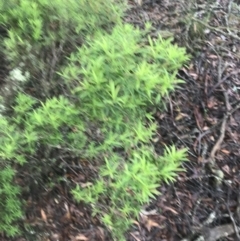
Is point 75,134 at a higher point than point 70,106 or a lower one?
lower

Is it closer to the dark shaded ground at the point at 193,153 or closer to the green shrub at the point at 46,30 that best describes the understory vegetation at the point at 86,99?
the green shrub at the point at 46,30

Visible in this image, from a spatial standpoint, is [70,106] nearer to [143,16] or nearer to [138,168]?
[138,168]

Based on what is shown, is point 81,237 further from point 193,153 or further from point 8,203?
point 193,153

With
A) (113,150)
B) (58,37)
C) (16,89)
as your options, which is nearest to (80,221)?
(113,150)

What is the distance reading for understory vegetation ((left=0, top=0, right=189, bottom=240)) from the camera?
1.72 meters

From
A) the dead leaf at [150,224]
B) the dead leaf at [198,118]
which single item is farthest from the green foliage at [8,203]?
the dead leaf at [198,118]

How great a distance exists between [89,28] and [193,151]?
106 centimetres

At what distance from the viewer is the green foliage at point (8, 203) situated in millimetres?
2074

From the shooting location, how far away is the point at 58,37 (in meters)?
2.07

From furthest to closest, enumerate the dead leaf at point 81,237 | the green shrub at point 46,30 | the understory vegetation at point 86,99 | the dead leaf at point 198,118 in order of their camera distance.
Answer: the dead leaf at point 198,118, the dead leaf at point 81,237, the green shrub at point 46,30, the understory vegetation at point 86,99

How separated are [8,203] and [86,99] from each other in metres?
0.76

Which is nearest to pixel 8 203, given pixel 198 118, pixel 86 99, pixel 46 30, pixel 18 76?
pixel 18 76

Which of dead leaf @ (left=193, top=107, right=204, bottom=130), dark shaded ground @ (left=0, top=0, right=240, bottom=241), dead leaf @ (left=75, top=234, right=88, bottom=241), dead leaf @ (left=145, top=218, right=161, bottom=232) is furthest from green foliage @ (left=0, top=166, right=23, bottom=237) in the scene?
dead leaf @ (left=193, top=107, right=204, bottom=130)

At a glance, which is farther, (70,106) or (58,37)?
(58,37)
